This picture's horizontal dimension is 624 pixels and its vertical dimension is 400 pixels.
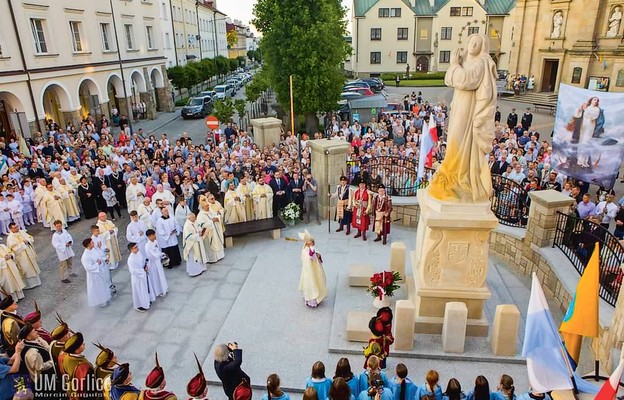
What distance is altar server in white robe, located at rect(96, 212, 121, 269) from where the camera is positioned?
10.2m

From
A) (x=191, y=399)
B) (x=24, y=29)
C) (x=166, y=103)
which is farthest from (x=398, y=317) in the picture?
(x=166, y=103)

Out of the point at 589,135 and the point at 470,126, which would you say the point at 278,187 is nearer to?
the point at 470,126

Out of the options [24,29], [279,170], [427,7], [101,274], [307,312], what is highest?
[427,7]

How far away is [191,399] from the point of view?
5004 millimetres

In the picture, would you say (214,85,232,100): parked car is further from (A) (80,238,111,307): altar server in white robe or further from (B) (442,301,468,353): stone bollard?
(B) (442,301,468,353): stone bollard

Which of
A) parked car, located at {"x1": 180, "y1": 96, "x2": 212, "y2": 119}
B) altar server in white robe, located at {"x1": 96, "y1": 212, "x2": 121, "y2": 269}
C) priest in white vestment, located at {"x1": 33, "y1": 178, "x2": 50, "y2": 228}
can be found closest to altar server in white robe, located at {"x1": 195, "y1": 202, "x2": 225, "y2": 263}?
altar server in white robe, located at {"x1": 96, "y1": 212, "x2": 121, "y2": 269}

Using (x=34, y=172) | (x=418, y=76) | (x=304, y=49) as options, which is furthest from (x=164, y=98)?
(x=418, y=76)

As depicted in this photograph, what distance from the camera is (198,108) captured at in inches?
1314

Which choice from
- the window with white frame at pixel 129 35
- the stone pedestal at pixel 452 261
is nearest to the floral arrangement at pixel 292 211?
the stone pedestal at pixel 452 261

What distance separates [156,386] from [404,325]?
13.2 feet

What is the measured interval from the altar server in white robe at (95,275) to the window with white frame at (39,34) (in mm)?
17824

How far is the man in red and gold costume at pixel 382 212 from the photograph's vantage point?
11148 mm

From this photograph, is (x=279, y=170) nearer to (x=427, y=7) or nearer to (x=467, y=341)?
(x=467, y=341)

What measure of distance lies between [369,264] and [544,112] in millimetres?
26530
